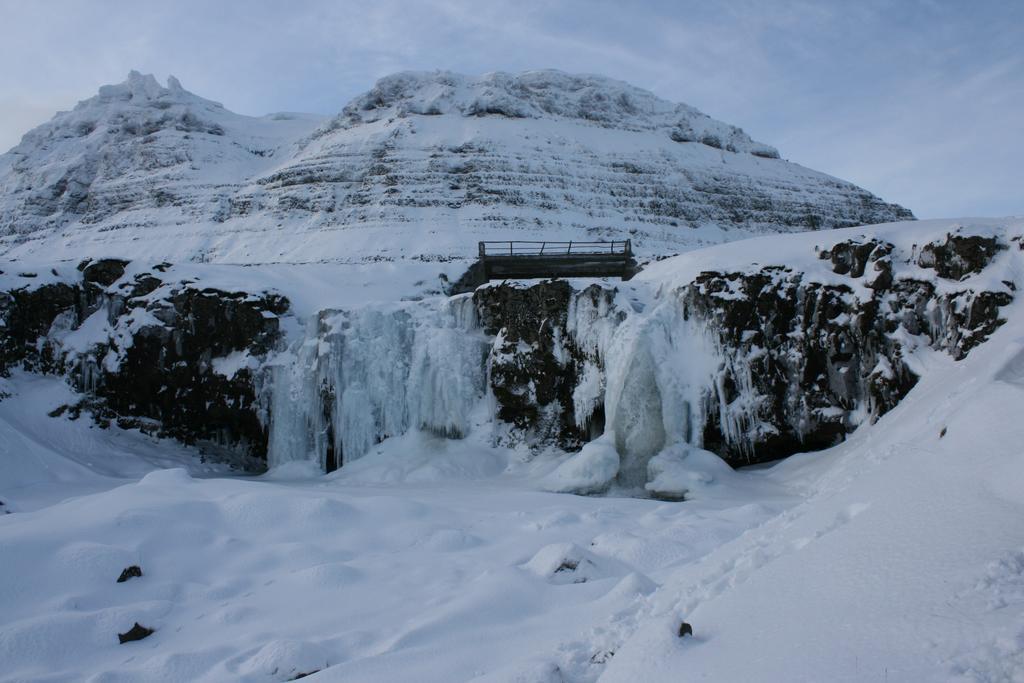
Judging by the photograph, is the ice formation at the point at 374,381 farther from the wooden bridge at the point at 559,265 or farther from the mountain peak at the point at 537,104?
the mountain peak at the point at 537,104

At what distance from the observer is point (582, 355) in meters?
16.4

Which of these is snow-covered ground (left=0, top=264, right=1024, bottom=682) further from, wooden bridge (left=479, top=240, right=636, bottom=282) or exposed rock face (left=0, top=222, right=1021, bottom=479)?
wooden bridge (left=479, top=240, right=636, bottom=282)

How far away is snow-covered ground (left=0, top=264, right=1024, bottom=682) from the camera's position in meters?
3.96

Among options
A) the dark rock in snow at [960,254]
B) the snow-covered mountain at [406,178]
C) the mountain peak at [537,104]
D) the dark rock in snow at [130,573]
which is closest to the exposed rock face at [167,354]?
the dark rock in snow at [130,573]

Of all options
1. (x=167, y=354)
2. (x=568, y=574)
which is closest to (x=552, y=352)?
(x=568, y=574)

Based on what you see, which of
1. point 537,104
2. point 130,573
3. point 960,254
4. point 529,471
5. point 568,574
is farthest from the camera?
point 537,104

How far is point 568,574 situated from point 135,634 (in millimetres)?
4288

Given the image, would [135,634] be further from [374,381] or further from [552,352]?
[552,352]

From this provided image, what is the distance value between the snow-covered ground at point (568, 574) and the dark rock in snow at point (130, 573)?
3.1 inches

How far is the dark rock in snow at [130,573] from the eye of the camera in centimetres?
810

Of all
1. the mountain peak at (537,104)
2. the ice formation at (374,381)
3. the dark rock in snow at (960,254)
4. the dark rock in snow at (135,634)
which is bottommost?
the dark rock in snow at (135,634)

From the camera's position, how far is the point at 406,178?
159 feet

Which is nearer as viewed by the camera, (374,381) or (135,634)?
(135,634)

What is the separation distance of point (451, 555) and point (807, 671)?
20.0 feet
